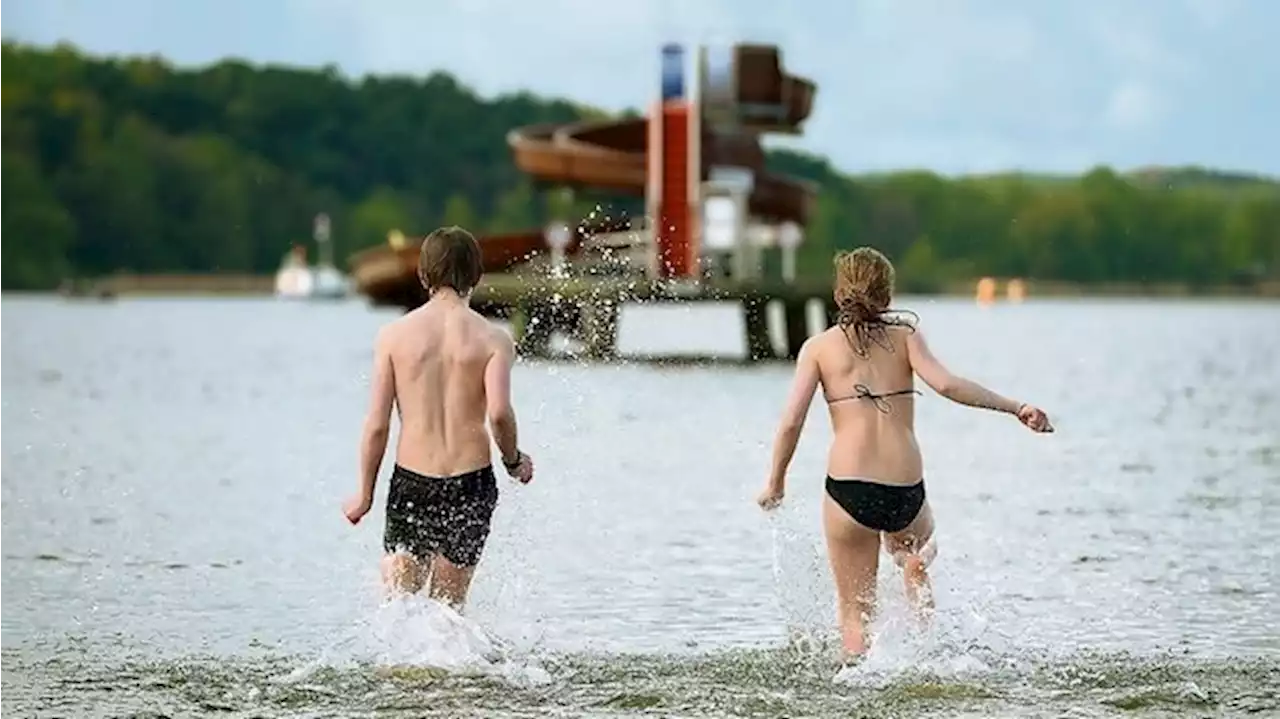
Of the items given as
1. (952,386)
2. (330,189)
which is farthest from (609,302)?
(330,189)

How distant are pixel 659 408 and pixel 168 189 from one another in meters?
151

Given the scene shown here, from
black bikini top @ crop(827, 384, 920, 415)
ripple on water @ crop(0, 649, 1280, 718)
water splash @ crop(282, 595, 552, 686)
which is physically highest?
black bikini top @ crop(827, 384, 920, 415)

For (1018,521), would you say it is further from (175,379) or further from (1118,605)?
(175,379)

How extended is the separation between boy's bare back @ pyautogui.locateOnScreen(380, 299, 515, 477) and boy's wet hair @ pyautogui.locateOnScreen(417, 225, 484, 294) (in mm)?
87

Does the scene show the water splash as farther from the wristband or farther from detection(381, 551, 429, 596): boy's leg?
the wristband

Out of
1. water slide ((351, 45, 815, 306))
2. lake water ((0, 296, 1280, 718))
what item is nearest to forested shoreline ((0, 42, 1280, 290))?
water slide ((351, 45, 815, 306))

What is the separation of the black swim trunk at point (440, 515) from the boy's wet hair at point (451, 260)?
27.1 inches

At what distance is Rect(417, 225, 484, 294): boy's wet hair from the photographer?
10742 millimetres

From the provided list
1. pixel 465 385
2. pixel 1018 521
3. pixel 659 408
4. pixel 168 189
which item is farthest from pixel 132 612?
pixel 168 189

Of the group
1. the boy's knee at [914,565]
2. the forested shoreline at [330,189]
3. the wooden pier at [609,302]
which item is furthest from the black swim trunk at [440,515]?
the forested shoreline at [330,189]

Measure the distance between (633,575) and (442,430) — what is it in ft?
17.4

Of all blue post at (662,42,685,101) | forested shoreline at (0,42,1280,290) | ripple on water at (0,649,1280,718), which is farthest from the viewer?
forested shoreline at (0,42,1280,290)

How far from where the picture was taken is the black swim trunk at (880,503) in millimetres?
10688

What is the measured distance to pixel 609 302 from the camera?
4453 centimetres
